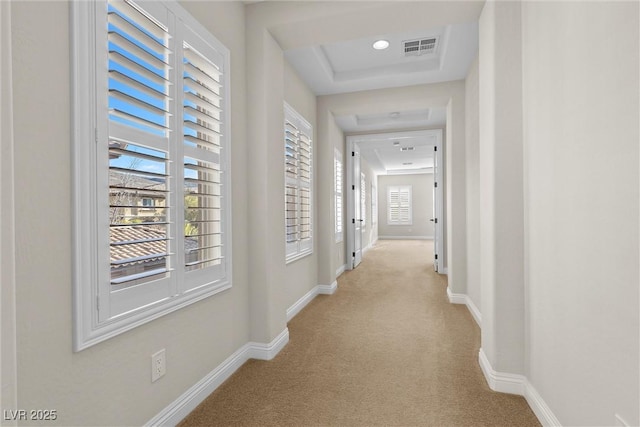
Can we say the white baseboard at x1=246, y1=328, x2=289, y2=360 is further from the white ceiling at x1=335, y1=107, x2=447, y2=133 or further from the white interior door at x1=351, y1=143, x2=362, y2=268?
the white ceiling at x1=335, y1=107, x2=447, y2=133

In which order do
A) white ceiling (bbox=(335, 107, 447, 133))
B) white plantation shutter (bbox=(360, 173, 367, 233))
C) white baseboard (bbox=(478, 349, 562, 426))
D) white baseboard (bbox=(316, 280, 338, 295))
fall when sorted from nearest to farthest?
white baseboard (bbox=(478, 349, 562, 426))
white baseboard (bbox=(316, 280, 338, 295))
white ceiling (bbox=(335, 107, 447, 133))
white plantation shutter (bbox=(360, 173, 367, 233))

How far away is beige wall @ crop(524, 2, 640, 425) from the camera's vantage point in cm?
103

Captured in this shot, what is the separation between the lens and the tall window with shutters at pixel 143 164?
1187 mm

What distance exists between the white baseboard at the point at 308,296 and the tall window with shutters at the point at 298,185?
531mm

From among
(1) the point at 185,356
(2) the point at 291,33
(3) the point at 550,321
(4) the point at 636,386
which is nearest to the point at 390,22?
(2) the point at 291,33

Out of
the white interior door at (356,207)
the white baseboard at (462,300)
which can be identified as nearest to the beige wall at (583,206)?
the white baseboard at (462,300)

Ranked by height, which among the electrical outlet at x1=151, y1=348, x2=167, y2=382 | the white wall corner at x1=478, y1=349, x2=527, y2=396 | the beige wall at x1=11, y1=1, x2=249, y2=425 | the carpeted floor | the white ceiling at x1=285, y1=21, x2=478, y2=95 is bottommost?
the carpeted floor

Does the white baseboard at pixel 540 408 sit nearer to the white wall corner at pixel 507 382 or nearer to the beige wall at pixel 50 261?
the white wall corner at pixel 507 382

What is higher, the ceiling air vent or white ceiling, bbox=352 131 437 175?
the ceiling air vent

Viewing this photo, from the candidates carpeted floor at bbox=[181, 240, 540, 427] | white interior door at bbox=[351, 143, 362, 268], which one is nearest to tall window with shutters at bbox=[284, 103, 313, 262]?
carpeted floor at bbox=[181, 240, 540, 427]

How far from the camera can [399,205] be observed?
12297 mm

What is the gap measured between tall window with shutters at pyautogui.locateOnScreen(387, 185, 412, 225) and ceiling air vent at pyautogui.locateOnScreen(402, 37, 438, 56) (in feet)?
30.5

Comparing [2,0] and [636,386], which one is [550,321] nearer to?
[636,386]

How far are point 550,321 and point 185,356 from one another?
1.95 meters
